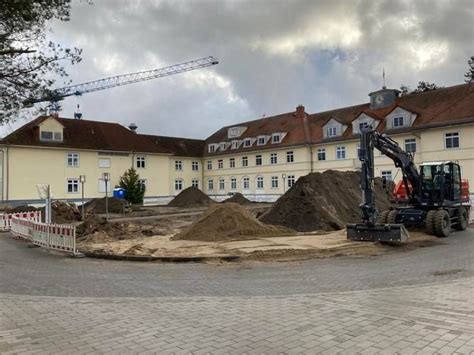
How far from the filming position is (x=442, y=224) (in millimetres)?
19078

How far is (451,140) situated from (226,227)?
26.4m

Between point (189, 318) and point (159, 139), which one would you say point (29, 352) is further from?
point (159, 139)

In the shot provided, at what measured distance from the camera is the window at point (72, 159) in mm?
48875

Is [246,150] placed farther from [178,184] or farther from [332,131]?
[332,131]

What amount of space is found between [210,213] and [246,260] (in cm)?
648

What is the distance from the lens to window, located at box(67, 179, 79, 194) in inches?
1913

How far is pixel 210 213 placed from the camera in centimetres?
2073

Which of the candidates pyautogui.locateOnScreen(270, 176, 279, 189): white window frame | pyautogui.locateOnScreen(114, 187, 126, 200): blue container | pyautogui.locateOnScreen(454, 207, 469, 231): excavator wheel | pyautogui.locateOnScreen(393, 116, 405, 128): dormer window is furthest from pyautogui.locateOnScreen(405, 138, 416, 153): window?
pyautogui.locateOnScreen(114, 187, 126, 200): blue container

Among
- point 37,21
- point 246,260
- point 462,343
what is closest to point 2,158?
point 246,260

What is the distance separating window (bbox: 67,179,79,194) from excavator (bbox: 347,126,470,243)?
36.7 meters

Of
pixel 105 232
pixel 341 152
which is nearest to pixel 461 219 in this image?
pixel 105 232

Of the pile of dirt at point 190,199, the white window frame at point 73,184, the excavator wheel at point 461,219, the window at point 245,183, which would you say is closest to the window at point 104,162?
the white window frame at point 73,184

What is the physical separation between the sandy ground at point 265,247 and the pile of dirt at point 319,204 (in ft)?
10.7

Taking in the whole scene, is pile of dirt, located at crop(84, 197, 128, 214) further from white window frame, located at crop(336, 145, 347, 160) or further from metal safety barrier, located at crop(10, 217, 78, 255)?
metal safety barrier, located at crop(10, 217, 78, 255)
